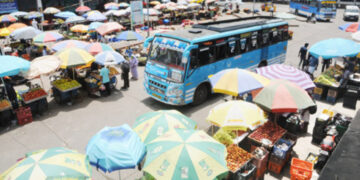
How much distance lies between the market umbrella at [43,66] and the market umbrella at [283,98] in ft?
26.7

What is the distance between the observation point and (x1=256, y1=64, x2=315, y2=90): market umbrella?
9172 millimetres

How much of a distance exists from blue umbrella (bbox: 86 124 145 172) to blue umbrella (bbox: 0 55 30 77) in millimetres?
5854

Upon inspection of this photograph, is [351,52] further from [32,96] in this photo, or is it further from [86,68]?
[32,96]

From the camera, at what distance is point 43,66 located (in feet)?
35.2

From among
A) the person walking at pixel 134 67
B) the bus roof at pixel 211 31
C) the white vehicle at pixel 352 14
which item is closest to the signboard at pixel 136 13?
the person walking at pixel 134 67

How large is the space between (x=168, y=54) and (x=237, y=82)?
3.54m

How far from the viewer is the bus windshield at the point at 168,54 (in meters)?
10.5

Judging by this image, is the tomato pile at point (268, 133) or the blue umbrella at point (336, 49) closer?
the tomato pile at point (268, 133)

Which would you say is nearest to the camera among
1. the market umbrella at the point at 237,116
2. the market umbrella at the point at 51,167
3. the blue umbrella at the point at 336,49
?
the market umbrella at the point at 51,167

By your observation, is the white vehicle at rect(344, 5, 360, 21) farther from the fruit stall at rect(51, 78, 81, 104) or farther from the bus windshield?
the fruit stall at rect(51, 78, 81, 104)

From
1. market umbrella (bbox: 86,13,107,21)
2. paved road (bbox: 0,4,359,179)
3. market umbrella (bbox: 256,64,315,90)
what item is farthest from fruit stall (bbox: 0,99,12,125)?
A: market umbrella (bbox: 86,13,107,21)

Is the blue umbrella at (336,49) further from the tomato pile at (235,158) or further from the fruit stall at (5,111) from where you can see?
the fruit stall at (5,111)

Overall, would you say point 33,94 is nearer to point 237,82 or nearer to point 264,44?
point 237,82

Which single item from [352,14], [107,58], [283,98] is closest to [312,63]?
[283,98]
